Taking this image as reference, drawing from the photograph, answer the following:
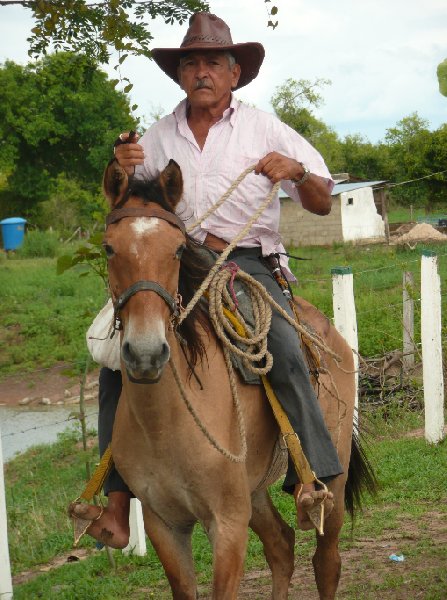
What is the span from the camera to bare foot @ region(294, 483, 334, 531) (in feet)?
13.7

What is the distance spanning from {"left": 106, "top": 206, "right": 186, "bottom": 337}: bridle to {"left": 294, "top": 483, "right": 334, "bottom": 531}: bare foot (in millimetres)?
1158

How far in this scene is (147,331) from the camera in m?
3.22

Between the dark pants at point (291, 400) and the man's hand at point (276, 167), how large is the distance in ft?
2.01

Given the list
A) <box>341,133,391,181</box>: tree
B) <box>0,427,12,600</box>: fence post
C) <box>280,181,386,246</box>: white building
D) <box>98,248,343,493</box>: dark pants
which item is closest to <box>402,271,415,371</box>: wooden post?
<box>0,427,12,600</box>: fence post

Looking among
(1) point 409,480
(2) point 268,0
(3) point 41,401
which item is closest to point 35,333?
(3) point 41,401

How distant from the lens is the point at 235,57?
184 inches

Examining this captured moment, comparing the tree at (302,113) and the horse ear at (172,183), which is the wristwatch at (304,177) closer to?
the horse ear at (172,183)

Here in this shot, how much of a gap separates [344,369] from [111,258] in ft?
6.90

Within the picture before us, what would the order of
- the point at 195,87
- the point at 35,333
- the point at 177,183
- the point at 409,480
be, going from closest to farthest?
the point at 177,183 → the point at 195,87 → the point at 409,480 → the point at 35,333

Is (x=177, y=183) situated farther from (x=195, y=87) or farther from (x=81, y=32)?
(x=81, y=32)

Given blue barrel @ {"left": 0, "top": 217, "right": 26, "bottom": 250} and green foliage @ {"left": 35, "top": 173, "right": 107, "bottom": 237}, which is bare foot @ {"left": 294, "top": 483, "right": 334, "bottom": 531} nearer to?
blue barrel @ {"left": 0, "top": 217, "right": 26, "bottom": 250}

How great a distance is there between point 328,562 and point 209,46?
9.40 ft

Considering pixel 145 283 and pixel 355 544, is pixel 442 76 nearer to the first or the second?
pixel 145 283

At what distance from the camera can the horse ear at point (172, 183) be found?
12.3ft
